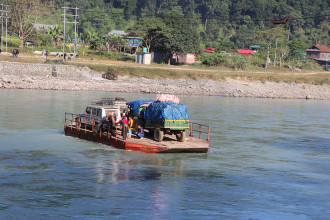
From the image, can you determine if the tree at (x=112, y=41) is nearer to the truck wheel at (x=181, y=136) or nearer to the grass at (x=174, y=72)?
the grass at (x=174, y=72)

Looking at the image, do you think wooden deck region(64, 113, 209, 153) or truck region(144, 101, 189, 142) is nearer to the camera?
wooden deck region(64, 113, 209, 153)

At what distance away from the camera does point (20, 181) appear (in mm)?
20266

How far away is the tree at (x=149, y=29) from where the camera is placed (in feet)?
305

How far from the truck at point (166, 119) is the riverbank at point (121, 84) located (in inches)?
1756

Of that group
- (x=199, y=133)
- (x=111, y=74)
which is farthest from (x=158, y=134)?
(x=111, y=74)

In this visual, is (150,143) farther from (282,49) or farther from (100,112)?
(282,49)

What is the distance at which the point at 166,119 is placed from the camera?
26.6 meters

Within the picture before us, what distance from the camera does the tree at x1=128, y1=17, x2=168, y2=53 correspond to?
9294 cm

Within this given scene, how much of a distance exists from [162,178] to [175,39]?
72.9m

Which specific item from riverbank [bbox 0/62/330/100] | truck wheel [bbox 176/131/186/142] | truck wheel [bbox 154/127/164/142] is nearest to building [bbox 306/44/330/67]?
riverbank [bbox 0/62/330/100]

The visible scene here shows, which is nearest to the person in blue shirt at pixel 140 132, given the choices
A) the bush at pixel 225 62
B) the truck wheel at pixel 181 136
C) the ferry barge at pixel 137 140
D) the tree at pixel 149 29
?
the ferry barge at pixel 137 140

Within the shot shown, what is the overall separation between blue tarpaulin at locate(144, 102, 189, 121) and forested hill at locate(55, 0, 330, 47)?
140043mm

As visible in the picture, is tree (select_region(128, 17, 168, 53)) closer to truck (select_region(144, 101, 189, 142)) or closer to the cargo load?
the cargo load

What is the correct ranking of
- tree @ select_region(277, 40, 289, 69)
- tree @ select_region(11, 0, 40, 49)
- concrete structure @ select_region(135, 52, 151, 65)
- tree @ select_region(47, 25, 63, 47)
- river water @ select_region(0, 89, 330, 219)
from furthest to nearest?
tree @ select_region(277, 40, 289, 69) → tree @ select_region(47, 25, 63, 47) → tree @ select_region(11, 0, 40, 49) → concrete structure @ select_region(135, 52, 151, 65) → river water @ select_region(0, 89, 330, 219)
